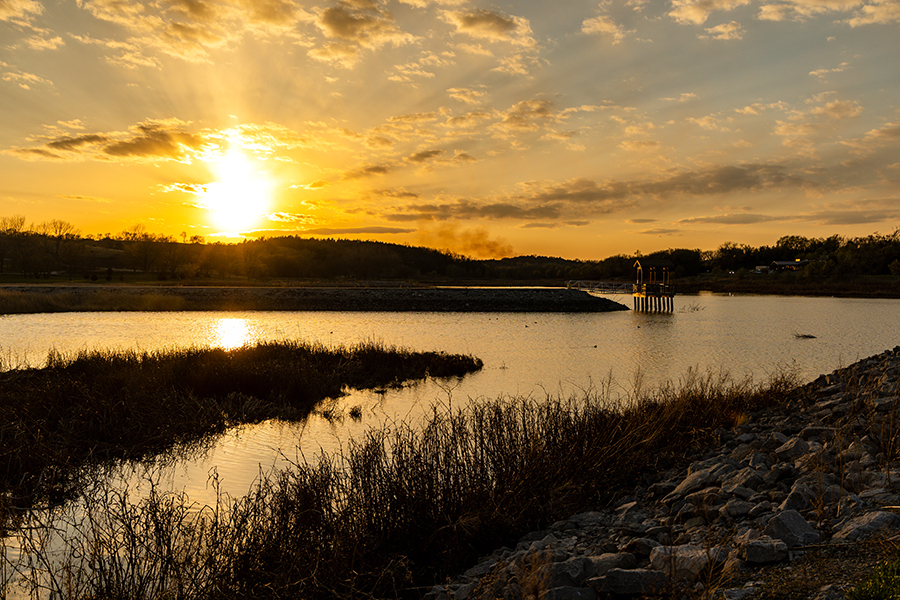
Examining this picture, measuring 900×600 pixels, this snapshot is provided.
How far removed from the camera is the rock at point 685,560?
15.0ft

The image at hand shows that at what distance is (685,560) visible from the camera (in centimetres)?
476

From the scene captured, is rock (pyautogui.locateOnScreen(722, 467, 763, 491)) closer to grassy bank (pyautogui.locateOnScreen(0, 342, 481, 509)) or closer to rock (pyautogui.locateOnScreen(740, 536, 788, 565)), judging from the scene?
rock (pyautogui.locateOnScreen(740, 536, 788, 565))

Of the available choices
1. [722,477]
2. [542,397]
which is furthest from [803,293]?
[722,477]

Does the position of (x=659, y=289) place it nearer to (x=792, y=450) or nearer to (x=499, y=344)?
(x=499, y=344)

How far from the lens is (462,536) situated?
6.70m

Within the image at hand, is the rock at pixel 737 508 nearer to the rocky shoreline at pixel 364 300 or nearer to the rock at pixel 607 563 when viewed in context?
the rock at pixel 607 563

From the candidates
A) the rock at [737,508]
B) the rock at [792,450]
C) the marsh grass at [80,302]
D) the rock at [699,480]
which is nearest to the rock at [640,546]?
the rock at [737,508]

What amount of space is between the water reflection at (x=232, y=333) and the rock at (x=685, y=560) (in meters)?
26.3

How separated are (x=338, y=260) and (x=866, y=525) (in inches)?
6210

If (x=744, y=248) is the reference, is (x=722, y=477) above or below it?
below

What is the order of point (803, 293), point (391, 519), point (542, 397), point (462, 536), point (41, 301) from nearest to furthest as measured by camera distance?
point (462, 536) < point (391, 519) < point (542, 397) < point (41, 301) < point (803, 293)

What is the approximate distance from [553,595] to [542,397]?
517 inches

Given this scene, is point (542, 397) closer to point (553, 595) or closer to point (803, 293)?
point (553, 595)

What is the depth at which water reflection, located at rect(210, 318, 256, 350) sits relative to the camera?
31.2 meters
